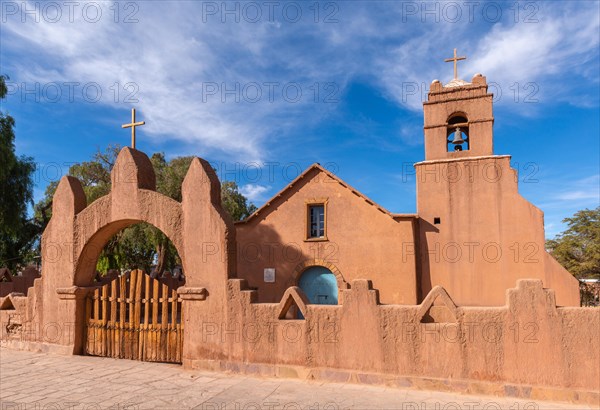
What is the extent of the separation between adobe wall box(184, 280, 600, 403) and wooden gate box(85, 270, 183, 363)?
847 mm

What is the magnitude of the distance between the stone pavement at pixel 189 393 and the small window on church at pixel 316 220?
969cm

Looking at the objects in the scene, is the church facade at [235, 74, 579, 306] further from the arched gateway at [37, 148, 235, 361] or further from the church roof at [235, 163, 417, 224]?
the arched gateway at [37, 148, 235, 361]

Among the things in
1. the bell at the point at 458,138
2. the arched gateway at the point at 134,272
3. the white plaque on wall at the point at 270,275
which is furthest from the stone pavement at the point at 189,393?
the bell at the point at 458,138

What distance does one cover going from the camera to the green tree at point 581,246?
23453 millimetres

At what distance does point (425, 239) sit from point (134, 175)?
11.1m

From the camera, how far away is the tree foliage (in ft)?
79.5

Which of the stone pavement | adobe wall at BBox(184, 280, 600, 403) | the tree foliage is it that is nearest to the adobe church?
adobe wall at BBox(184, 280, 600, 403)

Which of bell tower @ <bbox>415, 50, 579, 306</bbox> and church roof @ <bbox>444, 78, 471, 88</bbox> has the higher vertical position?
church roof @ <bbox>444, 78, 471, 88</bbox>

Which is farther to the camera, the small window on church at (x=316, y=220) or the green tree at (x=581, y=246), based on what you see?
the green tree at (x=581, y=246)

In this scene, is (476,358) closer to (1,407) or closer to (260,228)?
(1,407)

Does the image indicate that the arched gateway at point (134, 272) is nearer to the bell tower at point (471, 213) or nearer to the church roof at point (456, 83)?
the bell tower at point (471, 213)

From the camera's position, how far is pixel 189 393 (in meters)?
6.43

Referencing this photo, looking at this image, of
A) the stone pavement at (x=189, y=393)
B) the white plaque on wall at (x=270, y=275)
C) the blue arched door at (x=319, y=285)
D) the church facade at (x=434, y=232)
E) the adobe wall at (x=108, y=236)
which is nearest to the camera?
the stone pavement at (x=189, y=393)

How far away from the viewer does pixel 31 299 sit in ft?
31.4
